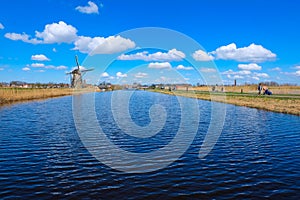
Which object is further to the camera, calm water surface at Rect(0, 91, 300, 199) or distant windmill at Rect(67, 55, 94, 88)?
distant windmill at Rect(67, 55, 94, 88)

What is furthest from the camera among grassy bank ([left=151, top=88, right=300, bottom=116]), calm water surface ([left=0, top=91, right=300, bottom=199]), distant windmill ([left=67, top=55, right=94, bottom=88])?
distant windmill ([left=67, top=55, right=94, bottom=88])

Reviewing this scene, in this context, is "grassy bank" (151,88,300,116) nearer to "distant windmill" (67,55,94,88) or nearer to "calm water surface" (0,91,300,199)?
"calm water surface" (0,91,300,199)

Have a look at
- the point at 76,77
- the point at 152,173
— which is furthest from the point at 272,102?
the point at 76,77

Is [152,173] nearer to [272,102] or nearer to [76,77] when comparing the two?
[272,102]

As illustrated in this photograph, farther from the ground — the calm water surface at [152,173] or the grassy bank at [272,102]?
the grassy bank at [272,102]

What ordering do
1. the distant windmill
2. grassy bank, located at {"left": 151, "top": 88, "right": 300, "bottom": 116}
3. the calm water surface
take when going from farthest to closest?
the distant windmill, grassy bank, located at {"left": 151, "top": 88, "right": 300, "bottom": 116}, the calm water surface

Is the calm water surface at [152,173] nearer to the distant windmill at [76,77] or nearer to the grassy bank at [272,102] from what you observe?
the grassy bank at [272,102]

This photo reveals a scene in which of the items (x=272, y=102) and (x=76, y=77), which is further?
(x=76, y=77)

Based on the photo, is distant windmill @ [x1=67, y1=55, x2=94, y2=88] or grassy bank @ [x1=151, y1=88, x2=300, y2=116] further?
distant windmill @ [x1=67, y1=55, x2=94, y2=88]

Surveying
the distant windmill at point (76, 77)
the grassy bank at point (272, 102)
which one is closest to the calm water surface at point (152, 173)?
the grassy bank at point (272, 102)

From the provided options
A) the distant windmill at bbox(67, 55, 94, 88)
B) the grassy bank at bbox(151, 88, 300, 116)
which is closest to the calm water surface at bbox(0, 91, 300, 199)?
the grassy bank at bbox(151, 88, 300, 116)

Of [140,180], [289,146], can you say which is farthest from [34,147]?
[289,146]

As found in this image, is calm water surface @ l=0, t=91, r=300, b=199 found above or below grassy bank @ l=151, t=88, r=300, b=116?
below

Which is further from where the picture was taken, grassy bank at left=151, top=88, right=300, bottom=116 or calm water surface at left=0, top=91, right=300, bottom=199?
grassy bank at left=151, top=88, right=300, bottom=116
